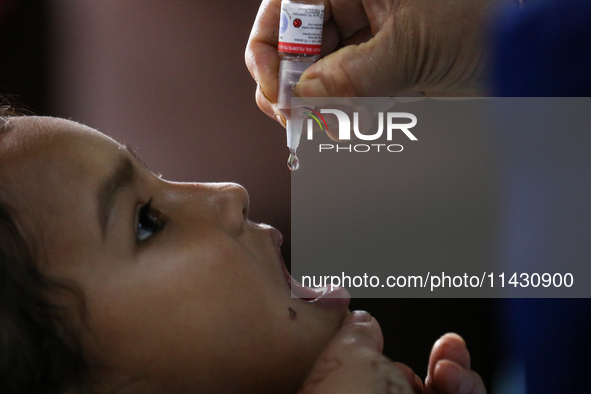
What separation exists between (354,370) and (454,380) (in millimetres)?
251

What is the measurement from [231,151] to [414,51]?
131 centimetres

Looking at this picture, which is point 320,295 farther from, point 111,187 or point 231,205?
point 111,187

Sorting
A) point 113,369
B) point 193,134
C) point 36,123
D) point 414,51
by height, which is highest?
point 414,51

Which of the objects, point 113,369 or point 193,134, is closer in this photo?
point 113,369

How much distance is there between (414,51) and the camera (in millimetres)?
960

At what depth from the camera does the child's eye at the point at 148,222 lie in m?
0.79

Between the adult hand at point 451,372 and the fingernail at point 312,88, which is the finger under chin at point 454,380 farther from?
the fingernail at point 312,88

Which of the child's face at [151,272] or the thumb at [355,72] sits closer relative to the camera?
the child's face at [151,272]

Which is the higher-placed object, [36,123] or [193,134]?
[36,123]

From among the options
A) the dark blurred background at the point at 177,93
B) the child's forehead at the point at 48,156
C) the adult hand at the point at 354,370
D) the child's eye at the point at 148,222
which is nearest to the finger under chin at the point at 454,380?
the adult hand at the point at 354,370

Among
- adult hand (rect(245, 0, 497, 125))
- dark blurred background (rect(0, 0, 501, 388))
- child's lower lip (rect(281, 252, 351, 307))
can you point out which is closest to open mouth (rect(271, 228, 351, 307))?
child's lower lip (rect(281, 252, 351, 307))

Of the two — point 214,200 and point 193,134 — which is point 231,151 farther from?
point 214,200

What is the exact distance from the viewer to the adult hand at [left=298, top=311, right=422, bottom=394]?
71 cm

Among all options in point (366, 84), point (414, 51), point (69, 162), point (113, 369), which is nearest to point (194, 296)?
point (113, 369)
